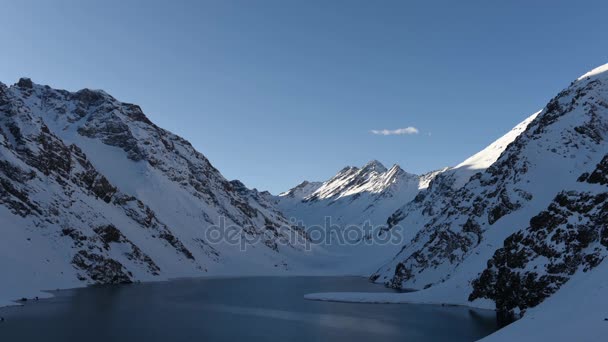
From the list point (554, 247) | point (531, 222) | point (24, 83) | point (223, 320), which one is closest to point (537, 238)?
point (554, 247)

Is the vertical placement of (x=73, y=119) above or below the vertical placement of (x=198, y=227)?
above

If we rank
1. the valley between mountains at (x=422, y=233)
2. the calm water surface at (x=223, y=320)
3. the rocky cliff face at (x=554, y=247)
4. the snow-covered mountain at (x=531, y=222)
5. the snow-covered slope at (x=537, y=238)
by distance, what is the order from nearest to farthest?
the snow-covered slope at (x=537, y=238) → the calm water surface at (x=223, y=320) → the rocky cliff face at (x=554, y=247) → the valley between mountains at (x=422, y=233) → the snow-covered mountain at (x=531, y=222)

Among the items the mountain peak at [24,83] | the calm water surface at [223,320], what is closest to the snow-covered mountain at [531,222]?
the calm water surface at [223,320]

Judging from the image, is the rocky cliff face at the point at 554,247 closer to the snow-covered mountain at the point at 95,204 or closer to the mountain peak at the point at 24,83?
the snow-covered mountain at the point at 95,204

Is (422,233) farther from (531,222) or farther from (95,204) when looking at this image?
(95,204)

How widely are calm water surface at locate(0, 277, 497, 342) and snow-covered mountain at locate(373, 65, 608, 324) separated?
243 inches

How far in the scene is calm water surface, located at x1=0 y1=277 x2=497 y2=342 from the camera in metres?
41.4

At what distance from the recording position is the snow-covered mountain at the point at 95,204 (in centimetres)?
8262

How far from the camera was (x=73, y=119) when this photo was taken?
180 meters

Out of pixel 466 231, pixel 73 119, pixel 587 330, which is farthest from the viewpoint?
pixel 73 119

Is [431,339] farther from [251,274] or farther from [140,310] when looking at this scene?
[251,274]

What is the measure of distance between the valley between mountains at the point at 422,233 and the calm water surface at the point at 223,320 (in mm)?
6993

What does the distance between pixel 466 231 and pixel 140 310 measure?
206ft

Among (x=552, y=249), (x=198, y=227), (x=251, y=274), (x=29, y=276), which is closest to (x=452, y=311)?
(x=552, y=249)
